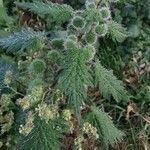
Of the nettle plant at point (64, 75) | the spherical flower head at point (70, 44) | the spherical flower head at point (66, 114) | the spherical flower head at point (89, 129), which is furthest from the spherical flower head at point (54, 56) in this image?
the spherical flower head at point (89, 129)

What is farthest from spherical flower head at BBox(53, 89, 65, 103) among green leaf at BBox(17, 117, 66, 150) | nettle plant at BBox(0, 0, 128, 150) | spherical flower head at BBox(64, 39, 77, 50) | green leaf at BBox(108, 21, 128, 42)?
green leaf at BBox(108, 21, 128, 42)

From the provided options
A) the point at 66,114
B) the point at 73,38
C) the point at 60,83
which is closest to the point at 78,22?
the point at 73,38

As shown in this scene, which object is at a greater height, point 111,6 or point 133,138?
point 111,6

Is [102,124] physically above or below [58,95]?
below

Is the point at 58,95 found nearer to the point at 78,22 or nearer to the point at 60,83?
the point at 60,83

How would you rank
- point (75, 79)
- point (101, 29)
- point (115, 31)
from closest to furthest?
point (75, 79) → point (101, 29) → point (115, 31)

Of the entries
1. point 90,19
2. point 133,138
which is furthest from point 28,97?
point 133,138

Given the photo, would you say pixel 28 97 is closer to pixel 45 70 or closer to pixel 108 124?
pixel 45 70

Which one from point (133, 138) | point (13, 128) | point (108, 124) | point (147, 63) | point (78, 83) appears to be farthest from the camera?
point (147, 63)
